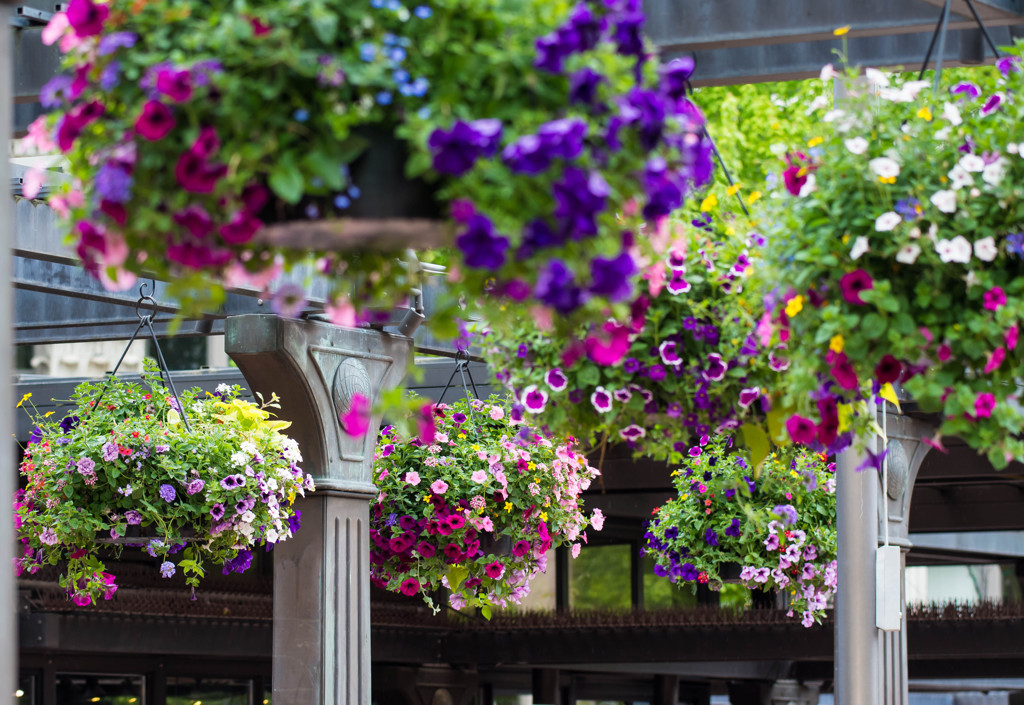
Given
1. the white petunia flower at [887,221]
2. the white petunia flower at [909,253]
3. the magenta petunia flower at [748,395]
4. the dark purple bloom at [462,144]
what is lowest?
the magenta petunia flower at [748,395]

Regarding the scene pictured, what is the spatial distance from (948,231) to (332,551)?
3.57 m

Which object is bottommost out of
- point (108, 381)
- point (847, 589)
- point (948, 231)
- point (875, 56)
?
point (847, 589)

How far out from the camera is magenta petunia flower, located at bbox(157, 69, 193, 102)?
1.77 meters

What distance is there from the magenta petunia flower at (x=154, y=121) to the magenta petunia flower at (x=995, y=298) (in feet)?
4.22

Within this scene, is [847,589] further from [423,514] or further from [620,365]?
[620,365]

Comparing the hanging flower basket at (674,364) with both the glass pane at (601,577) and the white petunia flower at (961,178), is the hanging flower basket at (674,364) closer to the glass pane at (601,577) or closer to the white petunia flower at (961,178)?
the white petunia flower at (961,178)

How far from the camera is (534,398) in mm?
2822

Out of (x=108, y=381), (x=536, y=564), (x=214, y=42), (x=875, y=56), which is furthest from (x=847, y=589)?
(x=214, y=42)

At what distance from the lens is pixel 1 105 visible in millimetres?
2031

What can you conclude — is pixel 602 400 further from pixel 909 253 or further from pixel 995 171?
pixel 995 171

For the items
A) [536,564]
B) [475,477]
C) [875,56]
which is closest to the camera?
[875,56]

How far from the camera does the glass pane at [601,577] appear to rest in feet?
45.3

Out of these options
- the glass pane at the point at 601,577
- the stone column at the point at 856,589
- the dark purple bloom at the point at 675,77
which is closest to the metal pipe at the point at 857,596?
the stone column at the point at 856,589

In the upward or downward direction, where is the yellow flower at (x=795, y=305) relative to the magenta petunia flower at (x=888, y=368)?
upward
